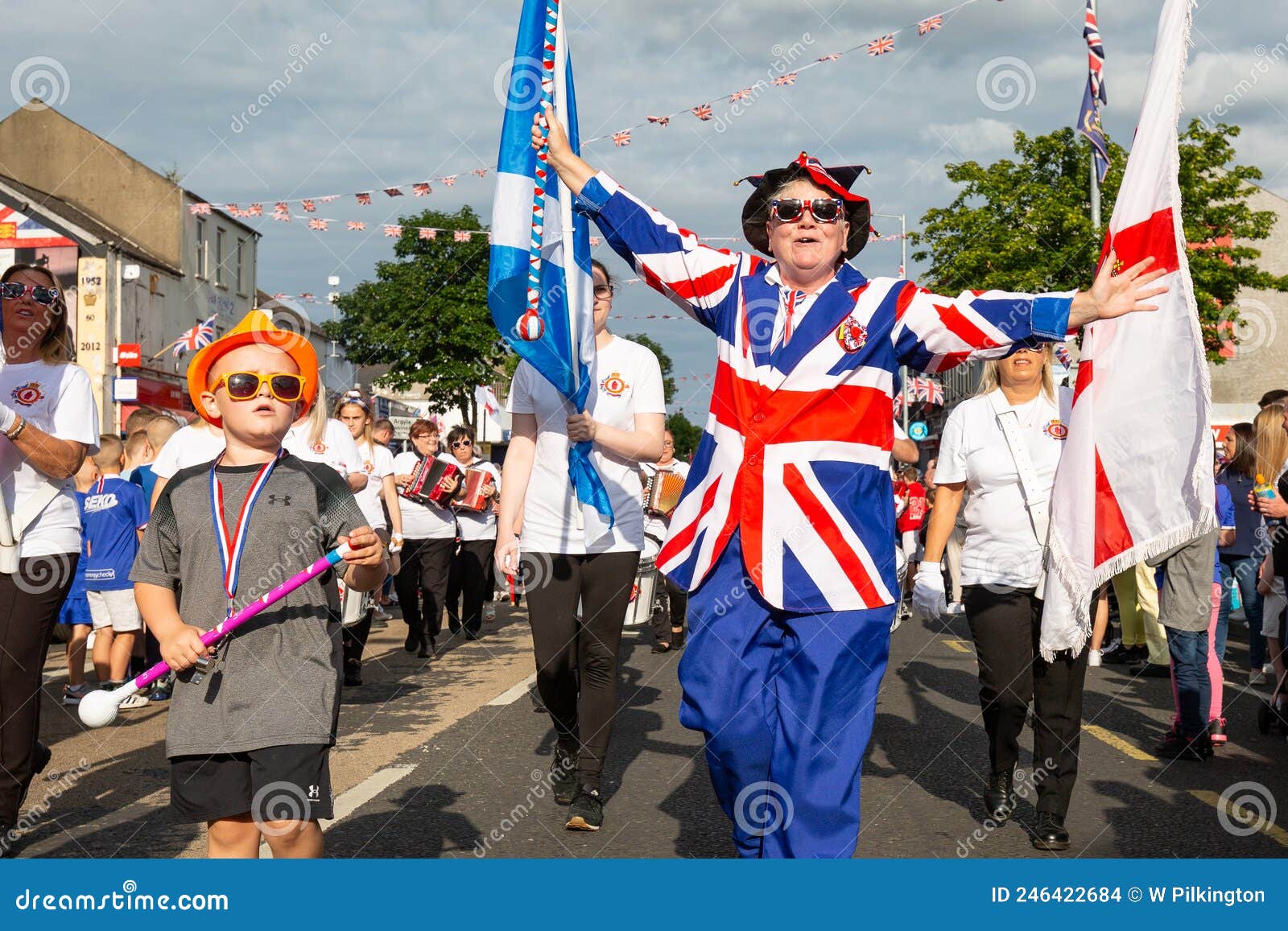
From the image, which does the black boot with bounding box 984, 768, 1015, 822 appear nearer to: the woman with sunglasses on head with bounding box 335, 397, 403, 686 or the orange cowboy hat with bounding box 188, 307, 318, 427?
the orange cowboy hat with bounding box 188, 307, 318, 427

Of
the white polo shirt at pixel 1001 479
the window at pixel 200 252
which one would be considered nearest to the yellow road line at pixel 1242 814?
the white polo shirt at pixel 1001 479

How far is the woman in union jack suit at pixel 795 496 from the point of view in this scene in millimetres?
3514

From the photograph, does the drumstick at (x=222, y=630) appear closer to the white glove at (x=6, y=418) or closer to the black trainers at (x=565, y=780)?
the white glove at (x=6, y=418)

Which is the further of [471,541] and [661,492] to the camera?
[471,541]

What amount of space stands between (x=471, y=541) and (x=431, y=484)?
747 millimetres

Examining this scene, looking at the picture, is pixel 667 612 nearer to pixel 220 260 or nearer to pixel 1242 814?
pixel 1242 814

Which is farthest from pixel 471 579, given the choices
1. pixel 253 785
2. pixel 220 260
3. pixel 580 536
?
pixel 220 260

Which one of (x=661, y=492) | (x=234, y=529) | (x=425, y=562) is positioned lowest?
(x=425, y=562)

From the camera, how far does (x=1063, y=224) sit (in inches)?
1191

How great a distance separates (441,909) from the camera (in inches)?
77.9

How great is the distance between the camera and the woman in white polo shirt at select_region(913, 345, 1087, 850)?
5.42 m

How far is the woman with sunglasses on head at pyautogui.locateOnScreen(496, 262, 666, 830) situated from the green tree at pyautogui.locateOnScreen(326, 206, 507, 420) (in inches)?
1574

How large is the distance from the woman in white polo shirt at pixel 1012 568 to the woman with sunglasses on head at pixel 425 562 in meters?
6.55

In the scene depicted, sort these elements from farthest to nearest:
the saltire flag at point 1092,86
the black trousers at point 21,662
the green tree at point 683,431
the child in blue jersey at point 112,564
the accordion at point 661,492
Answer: the green tree at point 683,431
the saltire flag at point 1092,86
the accordion at point 661,492
the child in blue jersey at point 112,564
the black trousers at point 21,662
